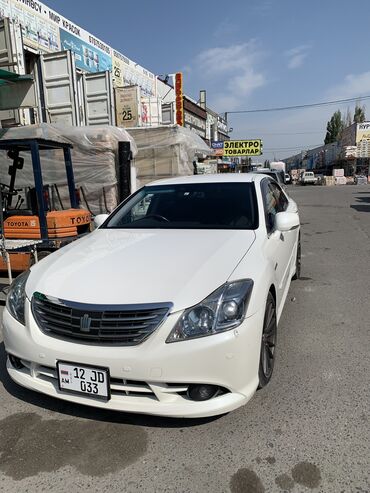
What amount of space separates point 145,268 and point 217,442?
1154 mm

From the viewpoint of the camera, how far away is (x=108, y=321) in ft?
7.40

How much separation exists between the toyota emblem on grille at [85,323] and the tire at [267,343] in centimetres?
112

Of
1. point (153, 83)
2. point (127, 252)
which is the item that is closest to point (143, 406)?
point (127, 252)

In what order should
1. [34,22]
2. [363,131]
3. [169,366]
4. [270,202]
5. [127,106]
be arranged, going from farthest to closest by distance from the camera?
[363,131] < [127,106] < [34,22] < [270,202] < [169,366]

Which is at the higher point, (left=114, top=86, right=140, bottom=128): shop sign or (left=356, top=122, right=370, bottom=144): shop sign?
(left=356, top=122, right=370, bottom=144): shop sign

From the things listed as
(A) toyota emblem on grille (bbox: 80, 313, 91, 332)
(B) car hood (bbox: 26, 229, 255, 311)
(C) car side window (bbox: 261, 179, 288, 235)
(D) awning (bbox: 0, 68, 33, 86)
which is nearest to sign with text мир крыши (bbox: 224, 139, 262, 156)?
(D) awning (bbox: 0, 68, 33, 86)

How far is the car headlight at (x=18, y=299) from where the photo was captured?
8.52ft

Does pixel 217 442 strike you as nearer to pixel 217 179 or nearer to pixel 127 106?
pixel 217 179

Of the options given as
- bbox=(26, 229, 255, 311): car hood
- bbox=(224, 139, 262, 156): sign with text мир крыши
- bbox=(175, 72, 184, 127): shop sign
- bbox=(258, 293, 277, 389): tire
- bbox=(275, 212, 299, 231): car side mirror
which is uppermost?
bbox=(175, 72, 184, 127): shop sign

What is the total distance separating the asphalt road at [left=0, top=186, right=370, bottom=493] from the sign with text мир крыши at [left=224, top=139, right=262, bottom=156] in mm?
24190

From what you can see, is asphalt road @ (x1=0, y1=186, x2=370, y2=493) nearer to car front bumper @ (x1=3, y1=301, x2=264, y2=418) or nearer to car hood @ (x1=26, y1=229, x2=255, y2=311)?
car front bumper @ (x1=3, y1=301, x2=264, y2=418)

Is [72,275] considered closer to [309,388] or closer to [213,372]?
[213,372]

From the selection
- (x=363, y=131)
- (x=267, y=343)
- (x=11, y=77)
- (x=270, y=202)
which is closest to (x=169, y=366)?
(x=267, y=343)

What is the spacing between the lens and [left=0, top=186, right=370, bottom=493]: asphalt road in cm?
207
